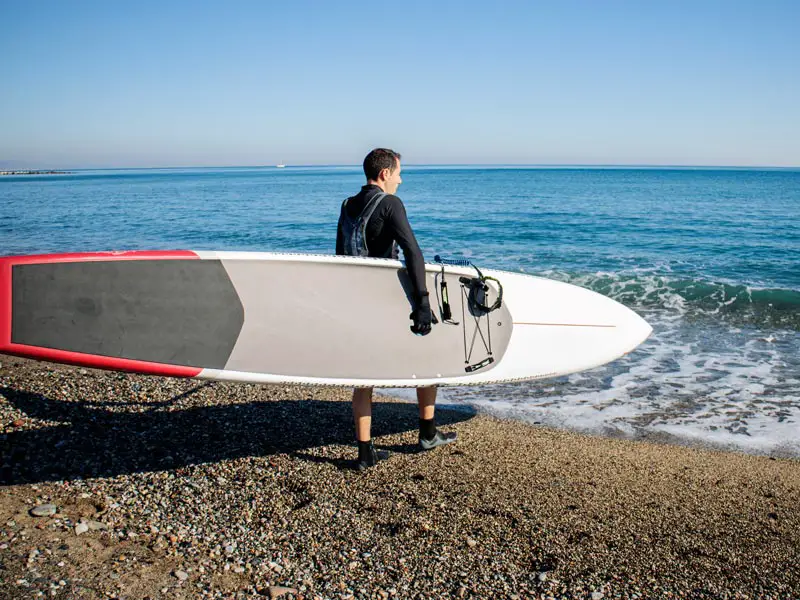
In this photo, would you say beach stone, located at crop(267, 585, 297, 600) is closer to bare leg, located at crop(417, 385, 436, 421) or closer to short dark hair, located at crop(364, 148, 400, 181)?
bare leg, located at crop(417, 385, 436, 421)

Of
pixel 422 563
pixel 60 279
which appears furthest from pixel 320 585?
pixel 60 279

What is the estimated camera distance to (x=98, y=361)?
353cm

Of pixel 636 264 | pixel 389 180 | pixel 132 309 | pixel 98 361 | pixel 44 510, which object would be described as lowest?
pixel 44 510

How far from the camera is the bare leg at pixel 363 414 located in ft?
13.6

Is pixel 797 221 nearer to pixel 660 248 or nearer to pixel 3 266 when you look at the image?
pixel 660 248

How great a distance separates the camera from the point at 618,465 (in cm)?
450

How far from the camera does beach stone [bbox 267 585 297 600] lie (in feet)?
9.06

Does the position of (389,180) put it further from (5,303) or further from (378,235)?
(5,303)

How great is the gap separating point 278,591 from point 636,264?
14736mm

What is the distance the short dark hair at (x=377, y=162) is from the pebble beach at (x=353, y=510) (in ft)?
6.74

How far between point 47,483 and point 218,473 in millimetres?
1034

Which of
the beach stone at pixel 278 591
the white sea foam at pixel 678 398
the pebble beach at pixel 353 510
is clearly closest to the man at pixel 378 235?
the pebble beach at pixel 353 510

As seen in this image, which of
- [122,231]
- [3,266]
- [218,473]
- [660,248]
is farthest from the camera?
[122,231]

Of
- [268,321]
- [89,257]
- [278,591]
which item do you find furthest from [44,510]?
[268,321]
